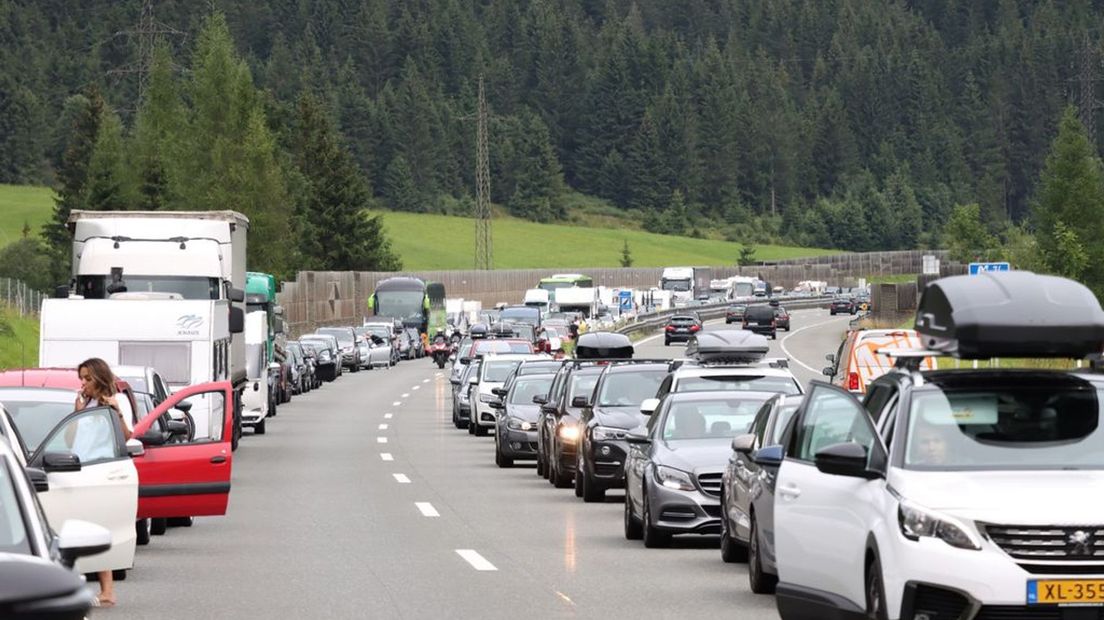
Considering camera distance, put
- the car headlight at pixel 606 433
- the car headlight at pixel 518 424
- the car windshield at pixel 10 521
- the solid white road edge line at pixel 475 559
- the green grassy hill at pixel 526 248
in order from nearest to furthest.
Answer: the car windshield at pixel 10 521 < the solid white road edge line at pixel 475 559 < the car headlight at pixel 606 433 < the car headlight at pixel 518 424 < the green grassy hill at pixel 526 248

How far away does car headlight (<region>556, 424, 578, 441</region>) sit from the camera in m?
24.8

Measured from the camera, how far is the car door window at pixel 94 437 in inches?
551

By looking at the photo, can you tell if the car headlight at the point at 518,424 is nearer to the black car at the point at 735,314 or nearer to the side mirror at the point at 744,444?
the side mirror at the point at 744,444

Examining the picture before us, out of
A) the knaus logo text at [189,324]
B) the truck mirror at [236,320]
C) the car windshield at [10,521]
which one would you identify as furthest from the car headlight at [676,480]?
the truck mirror at [236,320]

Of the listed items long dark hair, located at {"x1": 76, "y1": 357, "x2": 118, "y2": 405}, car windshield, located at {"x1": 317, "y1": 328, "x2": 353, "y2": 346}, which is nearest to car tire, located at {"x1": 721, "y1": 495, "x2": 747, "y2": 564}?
long dark hair, located at {"x1": 76, "y1": 357, "x2": 118, "y2": 405}

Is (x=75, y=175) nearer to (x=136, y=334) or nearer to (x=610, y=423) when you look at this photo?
(x=136, y=334)

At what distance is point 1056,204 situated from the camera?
528ft

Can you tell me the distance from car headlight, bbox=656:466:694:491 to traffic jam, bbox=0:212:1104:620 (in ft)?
0.06

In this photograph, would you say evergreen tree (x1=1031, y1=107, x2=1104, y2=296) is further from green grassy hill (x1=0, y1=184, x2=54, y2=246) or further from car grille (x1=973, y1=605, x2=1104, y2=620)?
car grille (x1=973, y1=605, x2=1104, y2=620)

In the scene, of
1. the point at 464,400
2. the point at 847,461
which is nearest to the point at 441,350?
the point at 464,400

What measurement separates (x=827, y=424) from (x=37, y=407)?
700 cm

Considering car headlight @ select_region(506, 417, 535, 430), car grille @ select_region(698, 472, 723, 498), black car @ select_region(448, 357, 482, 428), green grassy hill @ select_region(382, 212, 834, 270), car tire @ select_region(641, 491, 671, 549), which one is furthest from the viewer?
green grassy hill @ select_region(382, 212, 834, 270)

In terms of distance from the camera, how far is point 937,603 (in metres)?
9.77

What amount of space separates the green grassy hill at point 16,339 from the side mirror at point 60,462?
3515cm
